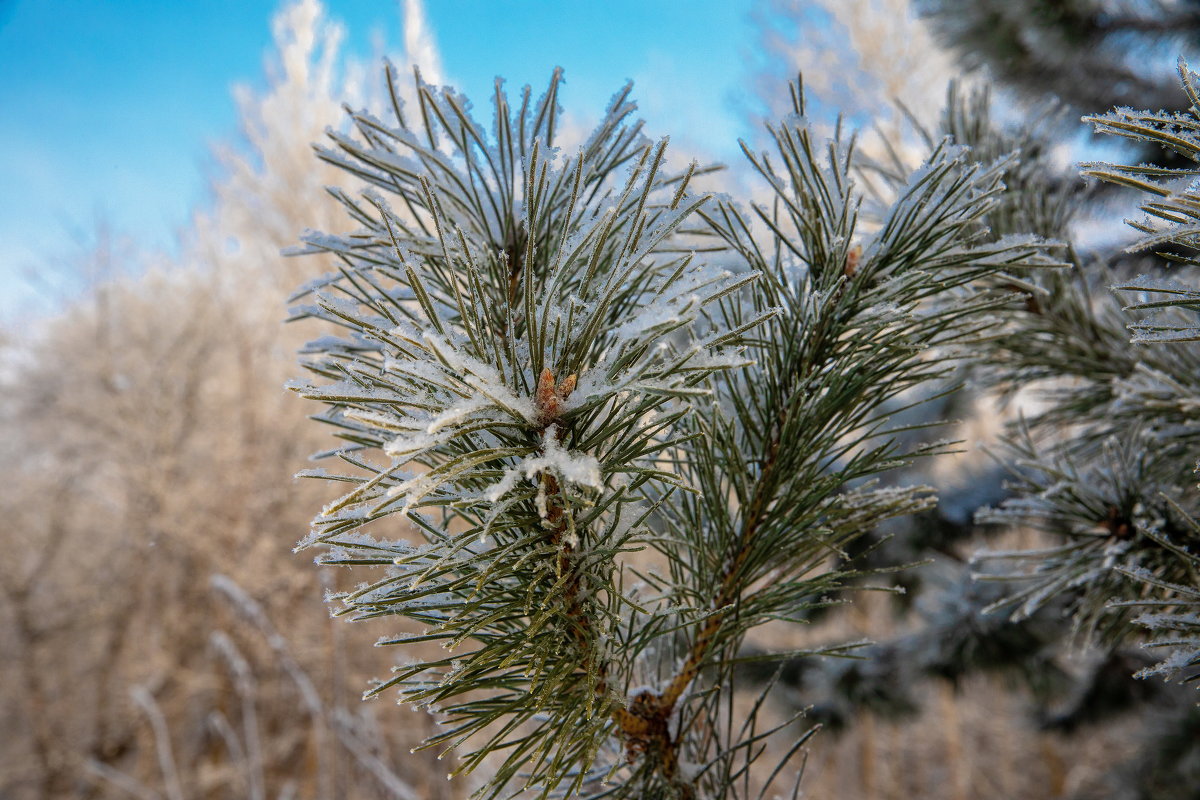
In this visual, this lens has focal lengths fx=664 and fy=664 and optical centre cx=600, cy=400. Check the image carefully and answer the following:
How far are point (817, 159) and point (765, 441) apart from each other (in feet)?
0.61

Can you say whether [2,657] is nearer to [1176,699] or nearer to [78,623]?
[78,623]

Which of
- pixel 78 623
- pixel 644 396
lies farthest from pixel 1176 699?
pixel 78 623

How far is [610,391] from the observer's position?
0.96ft

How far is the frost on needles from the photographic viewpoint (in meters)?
0.32

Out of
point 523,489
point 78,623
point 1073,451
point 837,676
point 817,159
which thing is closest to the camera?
point 523,489

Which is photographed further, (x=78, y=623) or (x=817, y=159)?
(x=78, y=623)

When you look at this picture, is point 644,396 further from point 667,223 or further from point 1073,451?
point 1073,451

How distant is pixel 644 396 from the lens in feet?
1.09

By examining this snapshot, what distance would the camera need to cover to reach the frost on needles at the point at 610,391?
319 mm

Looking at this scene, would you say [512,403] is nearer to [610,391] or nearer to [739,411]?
→ [610,391]

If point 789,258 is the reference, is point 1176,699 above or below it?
below

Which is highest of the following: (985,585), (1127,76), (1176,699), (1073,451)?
(1127,76)

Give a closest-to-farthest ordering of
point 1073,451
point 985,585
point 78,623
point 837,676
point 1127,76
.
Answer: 1. point 1073,451
2. point 985,585
3. point 837,676
4. point 1127,76
5. point 78,623

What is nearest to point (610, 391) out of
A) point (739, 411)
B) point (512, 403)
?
point (512, 403)
